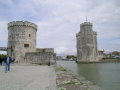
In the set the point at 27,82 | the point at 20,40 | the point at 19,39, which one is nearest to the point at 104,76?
the point at 27,82

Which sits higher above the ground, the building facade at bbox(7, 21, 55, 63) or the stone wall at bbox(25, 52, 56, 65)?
the building facade at bbox(7, 21, 55, 63)

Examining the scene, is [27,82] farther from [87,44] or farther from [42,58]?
[87,44]

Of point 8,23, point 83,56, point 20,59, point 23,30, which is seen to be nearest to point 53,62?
point 20,59

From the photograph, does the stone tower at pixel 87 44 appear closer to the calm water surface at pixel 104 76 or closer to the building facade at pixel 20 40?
the building facade at pixel 20 40

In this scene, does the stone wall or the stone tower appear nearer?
the stone wall

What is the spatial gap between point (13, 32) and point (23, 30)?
1.79 meters

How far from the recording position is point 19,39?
83.0ft

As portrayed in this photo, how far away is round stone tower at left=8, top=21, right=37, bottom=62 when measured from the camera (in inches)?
1000

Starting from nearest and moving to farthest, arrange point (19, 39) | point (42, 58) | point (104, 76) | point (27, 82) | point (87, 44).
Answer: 1. point (27, 82)
2. point (104, 76)
3. point (42, 58)
4. point (19, 39)
5. point (87, 44)

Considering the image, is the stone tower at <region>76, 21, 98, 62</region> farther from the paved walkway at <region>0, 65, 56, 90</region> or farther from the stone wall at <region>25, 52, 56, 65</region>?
the paved walkway at <region>0, 65, 56, 90</region>

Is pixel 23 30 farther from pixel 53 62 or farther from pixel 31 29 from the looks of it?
pixel 53 62

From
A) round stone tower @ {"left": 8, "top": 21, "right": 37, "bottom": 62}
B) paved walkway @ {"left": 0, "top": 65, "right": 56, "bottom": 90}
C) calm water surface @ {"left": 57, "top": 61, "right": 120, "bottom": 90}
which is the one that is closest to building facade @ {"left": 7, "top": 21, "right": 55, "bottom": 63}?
round stone tower @ {"left": 8, "top": 21, "right": 37, "bottom": 62}

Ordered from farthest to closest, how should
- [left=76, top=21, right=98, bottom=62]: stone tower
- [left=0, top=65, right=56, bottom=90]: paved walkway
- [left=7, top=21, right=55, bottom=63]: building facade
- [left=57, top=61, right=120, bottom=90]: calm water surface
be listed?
[left=76, top=21, right=98, bottom=62]: stone tower → [left=7, top=21, right=55, bottom=63]: building facade → [left=57, top=61, right=120, bottom=90]: calm water surface → [left=0, top=65, right=56, bottom=90]: paved walkway

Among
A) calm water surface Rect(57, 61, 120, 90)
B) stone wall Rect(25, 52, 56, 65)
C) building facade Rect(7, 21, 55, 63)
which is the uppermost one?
building facade Rect(7, 21, 55, 63)
